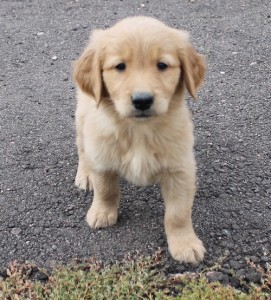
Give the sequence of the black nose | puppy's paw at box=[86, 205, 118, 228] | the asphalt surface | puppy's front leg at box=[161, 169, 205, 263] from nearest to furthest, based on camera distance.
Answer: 1. the black nose
2. puppy's front leg at box=[161, 169, 205, 263]
3. the asphalt surface
4. puppy's paw at box=[86, 205, 118, 228]

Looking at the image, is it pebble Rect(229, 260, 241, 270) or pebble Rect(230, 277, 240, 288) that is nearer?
pebble Rect(230, 277, 240, 288)

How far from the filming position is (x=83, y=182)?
3.46m

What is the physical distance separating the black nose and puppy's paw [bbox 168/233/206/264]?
91 cm

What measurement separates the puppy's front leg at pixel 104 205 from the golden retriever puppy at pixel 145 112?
2 cm

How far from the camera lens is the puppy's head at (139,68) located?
8.00ft

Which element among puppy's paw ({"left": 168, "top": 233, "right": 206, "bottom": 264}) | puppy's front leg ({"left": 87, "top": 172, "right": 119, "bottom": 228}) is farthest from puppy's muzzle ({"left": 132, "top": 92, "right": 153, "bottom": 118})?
puppy's paw ({"left": 168, "top": 233, "right": 206, "bottom": 264})

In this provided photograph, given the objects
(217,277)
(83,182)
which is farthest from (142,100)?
(83,182)

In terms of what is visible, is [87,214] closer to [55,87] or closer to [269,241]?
Result: [269,241]

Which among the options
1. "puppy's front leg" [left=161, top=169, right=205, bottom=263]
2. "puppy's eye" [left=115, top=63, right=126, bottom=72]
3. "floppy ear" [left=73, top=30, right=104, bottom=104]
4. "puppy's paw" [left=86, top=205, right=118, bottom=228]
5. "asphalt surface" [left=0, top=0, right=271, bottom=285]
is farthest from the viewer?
"puppy's paw" [left=86, top=205, right=118, bottom=228]

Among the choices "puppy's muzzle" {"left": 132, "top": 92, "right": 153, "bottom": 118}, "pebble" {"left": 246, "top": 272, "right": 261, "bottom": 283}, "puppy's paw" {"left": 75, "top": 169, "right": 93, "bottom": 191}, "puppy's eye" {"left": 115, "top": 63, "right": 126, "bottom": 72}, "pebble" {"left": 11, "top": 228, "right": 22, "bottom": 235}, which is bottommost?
"pebble" {"left": 11, "top": 228, "right": 22, "bottom": 235}

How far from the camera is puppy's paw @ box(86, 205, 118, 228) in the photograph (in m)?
3.11

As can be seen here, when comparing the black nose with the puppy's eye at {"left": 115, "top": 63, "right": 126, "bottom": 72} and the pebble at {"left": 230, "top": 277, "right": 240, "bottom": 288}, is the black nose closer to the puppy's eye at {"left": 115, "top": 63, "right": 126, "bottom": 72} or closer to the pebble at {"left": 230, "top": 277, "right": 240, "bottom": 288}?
the puppy's eye at {"left": 115, "top": 63, "right": 126, "bottom": 72}

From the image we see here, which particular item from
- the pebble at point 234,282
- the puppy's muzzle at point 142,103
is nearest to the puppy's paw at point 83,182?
the puppy's muzzle at point 142,103

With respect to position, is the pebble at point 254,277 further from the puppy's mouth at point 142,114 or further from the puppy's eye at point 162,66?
the puppy's eye at point 162,66
